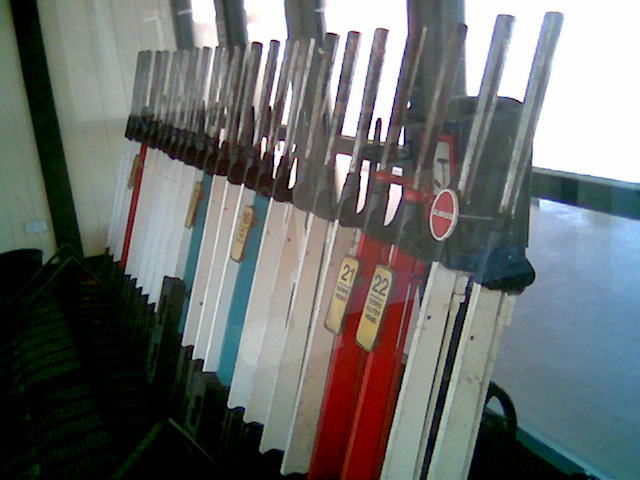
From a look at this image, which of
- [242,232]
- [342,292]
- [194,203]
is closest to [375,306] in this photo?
[342,292]

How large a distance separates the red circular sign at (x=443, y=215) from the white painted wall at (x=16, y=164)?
2.47 m

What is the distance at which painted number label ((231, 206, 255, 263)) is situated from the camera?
5.00 ft

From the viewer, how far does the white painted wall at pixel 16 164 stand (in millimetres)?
2580

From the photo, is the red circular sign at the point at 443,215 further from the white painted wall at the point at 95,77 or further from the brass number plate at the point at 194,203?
the white painted wall at the point at 95,77

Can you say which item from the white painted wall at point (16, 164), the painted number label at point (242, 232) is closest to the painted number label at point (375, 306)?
the painted number label at point (242, 232)

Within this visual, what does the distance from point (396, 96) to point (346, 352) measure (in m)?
0.54

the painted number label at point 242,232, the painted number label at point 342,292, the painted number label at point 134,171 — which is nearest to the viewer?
the painted number label at point 342,292

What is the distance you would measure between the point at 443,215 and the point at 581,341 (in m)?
0.75

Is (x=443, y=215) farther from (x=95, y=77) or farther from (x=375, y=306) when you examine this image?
(x=95, y=77)

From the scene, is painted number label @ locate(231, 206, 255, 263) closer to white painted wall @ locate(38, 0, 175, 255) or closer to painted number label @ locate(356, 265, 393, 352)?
painted number label @ locate(356, 265, 393, 352)

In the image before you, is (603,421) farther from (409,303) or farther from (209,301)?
(209,301)

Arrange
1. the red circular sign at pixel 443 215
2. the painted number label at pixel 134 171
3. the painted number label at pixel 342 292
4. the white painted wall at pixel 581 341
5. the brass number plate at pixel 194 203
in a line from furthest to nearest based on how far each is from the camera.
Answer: the painted number label at pixel 134 171
the brass number plate at pixel 194 203
the white painted wall at pixel 581 341
the painted number label at pixel 342 292
the red circular sign at pixel 443 215

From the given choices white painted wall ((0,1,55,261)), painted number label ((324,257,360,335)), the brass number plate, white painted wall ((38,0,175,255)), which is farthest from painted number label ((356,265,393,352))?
white painted wall ((0,1,55,261))

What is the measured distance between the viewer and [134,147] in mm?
2631
